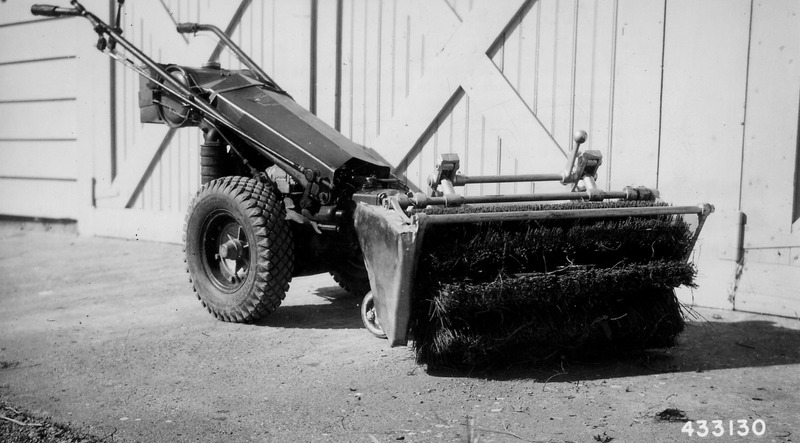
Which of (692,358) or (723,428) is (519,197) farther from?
Answer: (723,428)

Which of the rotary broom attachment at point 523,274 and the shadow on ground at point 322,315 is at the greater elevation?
the rotary broom attachment at point 523,274

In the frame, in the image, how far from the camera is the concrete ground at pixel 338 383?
345 cm

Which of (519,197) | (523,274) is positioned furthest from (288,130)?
(523,274)

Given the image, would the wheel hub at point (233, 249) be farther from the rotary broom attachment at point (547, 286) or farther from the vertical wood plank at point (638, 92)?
the vertical wood plank at point (638, 92)

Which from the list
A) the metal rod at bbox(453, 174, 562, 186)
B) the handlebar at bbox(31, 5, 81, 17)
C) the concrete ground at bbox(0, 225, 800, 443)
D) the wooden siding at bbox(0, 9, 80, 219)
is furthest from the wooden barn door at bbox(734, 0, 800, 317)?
the wooden siding at bbox(0, 9, 80, 219)

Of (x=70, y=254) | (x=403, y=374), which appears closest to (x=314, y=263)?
(x=403, y=374)

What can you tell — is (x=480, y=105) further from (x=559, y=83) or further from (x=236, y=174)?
(x=236, y=174)

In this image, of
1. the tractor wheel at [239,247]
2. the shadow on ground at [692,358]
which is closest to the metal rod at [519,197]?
the shadow on ground at [692,358]

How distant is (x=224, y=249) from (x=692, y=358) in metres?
2.72

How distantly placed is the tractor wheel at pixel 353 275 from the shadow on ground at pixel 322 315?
0.46 ft

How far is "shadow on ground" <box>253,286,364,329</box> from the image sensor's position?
17.4 ft

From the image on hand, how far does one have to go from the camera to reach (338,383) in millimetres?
4098

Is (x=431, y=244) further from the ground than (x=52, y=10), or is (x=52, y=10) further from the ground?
(x=52, y=10)

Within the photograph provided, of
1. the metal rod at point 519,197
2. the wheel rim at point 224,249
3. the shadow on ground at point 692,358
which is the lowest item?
the shadow on ground at point 692,358
